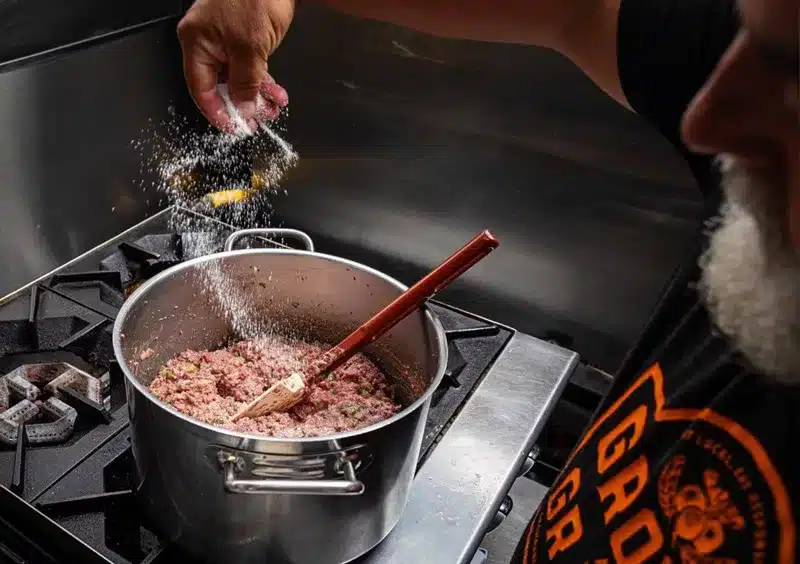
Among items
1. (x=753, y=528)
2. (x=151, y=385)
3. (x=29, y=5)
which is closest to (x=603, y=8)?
(x=753, y=528)

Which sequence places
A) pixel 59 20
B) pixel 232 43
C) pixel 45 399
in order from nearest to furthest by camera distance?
pixel 232 43, pixel 45 399, pixel 59 20

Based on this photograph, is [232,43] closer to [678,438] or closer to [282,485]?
[282,485]

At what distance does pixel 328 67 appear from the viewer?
47.3 inches

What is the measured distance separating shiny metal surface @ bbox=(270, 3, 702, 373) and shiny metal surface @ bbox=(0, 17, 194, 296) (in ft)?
0.71

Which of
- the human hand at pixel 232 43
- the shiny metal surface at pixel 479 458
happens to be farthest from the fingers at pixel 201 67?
the shiny metal surface at pixel 479 458

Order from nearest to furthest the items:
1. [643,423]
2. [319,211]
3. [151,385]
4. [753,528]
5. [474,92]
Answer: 1. [753,528]
2. [643,423]
3. [151,385]
4. [474,92]
5. [319,211]

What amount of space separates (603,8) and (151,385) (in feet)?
2.09

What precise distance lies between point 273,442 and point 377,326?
0.24 metres

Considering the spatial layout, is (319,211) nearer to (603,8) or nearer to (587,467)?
(603,8)

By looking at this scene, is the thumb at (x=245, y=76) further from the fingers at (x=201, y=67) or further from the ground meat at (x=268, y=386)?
the ground meat at (x=268, y=386)

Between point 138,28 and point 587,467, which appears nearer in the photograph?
point 587,467

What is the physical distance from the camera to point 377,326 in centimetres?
81

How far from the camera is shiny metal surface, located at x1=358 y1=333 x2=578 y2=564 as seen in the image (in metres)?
0.79

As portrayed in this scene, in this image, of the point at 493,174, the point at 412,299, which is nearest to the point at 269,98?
the point at 412,299
